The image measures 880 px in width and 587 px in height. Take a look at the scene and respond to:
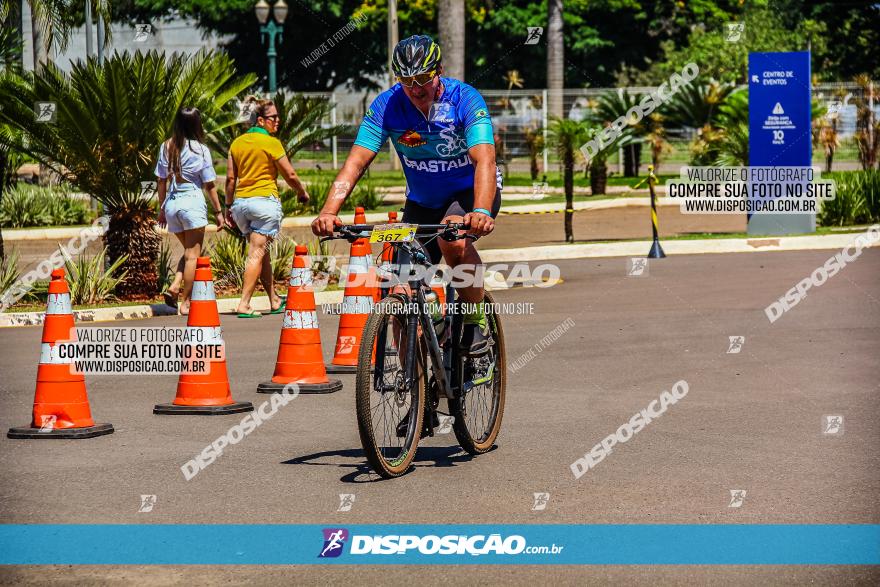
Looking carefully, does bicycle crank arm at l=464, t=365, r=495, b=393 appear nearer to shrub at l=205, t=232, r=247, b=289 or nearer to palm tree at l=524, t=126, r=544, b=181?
shrub at l=205, t=232, r=247, b=289

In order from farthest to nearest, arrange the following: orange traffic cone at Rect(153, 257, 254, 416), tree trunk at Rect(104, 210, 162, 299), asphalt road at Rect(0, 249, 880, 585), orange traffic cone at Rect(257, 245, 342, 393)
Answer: tree trunk at Rect(104, 210, 162, 299) → orange traffic cone at Rect(257, 245, 342, 393) → orange traffic cone at Rect(153, 257, 254, 416) → asphalt road at Rect(0, 249, 880, 585)

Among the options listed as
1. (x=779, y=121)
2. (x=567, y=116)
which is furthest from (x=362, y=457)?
(x=567, y=116)

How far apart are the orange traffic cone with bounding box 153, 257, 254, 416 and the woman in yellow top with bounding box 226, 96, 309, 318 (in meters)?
4.76

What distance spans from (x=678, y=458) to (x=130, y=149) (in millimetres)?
9353

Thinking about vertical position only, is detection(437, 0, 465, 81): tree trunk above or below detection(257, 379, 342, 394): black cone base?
above

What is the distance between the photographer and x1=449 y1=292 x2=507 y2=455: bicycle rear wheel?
7.58 metres

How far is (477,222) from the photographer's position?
6.93 metres

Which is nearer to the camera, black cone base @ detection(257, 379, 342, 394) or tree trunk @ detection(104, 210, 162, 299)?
black cone base @ detection(257, 379, 342, 394)

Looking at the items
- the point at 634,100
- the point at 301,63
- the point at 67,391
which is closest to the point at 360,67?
the point at 301,63

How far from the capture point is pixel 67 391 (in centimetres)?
841

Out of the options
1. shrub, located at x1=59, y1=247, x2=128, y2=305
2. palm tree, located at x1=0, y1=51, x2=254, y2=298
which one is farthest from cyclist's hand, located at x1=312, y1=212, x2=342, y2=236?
palm tree, located at x1=0, y1=51, x2=254, y2=298

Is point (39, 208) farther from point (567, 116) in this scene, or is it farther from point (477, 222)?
point (477, 222)

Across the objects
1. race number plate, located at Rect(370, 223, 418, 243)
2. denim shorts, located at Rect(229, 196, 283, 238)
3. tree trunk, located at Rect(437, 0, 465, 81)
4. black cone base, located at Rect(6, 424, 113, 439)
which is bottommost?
black cone base, located at Rect(6, 424, 113, 439)

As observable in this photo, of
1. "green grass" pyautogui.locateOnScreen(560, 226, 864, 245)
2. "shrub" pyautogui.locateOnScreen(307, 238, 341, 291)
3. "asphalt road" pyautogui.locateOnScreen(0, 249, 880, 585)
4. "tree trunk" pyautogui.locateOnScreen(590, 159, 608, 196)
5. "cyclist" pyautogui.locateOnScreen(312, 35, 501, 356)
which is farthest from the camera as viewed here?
"tree trunk" pyautogui.locateOnScreen(590, 159, 608, 196)
